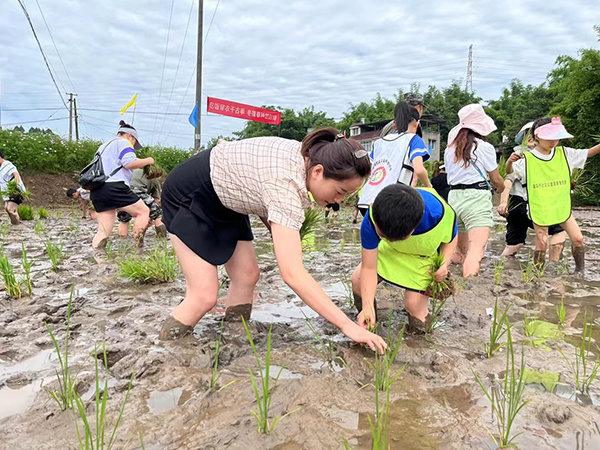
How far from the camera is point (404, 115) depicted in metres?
3.81

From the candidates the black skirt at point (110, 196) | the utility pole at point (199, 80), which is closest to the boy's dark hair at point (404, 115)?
the black skirt at point (110, 196)

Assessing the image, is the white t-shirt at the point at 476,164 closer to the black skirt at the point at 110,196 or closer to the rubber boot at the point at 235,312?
the rubber boot at the point at 235,312

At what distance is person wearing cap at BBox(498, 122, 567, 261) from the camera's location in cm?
465

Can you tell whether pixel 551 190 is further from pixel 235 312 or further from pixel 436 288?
pixel 235 312

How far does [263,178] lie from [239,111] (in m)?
16.6

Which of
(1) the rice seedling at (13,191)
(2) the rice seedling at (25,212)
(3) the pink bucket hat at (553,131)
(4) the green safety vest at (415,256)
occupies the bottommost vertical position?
(2) the rice seedling at (25,212)

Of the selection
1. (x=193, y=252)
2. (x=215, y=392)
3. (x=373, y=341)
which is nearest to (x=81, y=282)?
(x=193, y=252)

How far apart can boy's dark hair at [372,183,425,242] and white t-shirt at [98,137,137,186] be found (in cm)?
406

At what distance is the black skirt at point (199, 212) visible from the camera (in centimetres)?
247

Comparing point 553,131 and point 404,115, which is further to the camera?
point 553,131

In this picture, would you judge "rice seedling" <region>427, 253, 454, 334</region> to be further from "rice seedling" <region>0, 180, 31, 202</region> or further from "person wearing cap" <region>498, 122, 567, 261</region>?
"rice seedling" <region>0, 180, 31, 202</region>

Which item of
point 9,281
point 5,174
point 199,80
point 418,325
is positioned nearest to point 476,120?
point 418,325

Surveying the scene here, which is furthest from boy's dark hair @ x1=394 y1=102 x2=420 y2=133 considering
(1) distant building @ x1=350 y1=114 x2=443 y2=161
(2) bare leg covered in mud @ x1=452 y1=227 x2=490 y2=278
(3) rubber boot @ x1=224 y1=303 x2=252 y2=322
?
(1) distant building @ x1=350 y1=114 x2=443 y2=161

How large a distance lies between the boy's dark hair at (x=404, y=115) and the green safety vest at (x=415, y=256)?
1199mm
